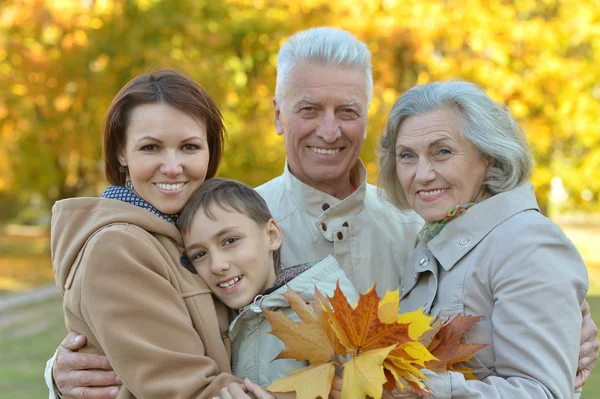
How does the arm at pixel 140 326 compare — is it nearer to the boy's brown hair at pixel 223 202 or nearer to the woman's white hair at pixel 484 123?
the boy's brown hair at pixel 223 202

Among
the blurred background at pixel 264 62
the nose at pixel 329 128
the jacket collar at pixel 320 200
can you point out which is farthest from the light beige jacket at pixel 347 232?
the blurred background at pixel 264 62

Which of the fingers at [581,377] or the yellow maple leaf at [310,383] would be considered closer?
the yellow maple leaf at [310,383]

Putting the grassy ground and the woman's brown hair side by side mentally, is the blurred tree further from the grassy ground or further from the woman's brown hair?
the woman's brown hair

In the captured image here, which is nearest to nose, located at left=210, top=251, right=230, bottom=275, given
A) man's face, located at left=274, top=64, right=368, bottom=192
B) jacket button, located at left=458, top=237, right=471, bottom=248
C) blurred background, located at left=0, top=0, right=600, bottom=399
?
jacket button, located at left=458, top=237, right=471, bottom=248

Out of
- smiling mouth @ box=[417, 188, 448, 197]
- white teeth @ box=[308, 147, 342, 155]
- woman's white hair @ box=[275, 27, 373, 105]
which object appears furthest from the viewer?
white teeth @ box=[308, 147, 342, 155]

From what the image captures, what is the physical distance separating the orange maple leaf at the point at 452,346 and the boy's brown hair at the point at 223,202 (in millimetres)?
825

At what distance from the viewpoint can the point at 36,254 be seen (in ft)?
76.6

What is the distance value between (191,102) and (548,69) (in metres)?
11.1

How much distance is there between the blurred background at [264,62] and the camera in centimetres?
1239

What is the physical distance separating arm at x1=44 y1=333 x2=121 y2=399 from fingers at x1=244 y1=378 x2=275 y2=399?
546mm

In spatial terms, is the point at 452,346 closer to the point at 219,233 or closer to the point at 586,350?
the point at 586,350

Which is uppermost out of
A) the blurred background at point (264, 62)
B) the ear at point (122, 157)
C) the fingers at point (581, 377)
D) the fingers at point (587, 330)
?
the ear at point (122, 157)

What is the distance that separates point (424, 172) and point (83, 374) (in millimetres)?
1561

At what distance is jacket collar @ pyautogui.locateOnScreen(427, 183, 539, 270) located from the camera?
9.18 feet
